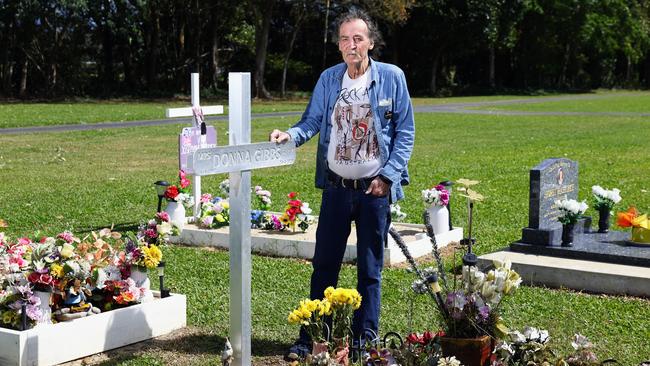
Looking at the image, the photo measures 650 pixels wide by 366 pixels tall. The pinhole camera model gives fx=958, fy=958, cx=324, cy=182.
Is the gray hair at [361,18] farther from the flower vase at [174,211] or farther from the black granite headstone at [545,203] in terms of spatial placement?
the flower vase at [174,211]

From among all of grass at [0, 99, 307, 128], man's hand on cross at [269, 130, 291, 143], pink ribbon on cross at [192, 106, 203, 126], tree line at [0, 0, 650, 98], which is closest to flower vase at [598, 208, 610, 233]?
pink ribbon on cross at [192, 106, 203, 126]

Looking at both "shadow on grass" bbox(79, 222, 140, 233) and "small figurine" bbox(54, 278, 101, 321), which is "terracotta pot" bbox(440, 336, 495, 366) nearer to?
"small figurine" bbox(54, 278, 101, 321)

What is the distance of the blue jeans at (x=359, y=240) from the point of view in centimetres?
525

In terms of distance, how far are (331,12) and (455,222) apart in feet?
114

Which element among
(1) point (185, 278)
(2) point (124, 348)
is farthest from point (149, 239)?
(1) point (185, 278)

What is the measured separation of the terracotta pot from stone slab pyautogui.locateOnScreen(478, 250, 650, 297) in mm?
3024

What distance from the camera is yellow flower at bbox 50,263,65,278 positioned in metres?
5.43

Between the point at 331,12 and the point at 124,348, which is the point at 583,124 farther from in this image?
the point at 124,348

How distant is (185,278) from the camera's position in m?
7.64

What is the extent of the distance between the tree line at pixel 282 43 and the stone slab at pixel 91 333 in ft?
114

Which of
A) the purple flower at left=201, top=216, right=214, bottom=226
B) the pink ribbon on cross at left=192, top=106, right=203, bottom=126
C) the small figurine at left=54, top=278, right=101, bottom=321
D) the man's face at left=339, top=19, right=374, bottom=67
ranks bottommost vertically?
the purple flower at left=201, top=216, right=214, bottom=226

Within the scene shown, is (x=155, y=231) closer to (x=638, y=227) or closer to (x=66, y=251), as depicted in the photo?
(x=66, y=251)

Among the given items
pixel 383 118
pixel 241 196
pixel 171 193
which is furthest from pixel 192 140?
pixel 241 196

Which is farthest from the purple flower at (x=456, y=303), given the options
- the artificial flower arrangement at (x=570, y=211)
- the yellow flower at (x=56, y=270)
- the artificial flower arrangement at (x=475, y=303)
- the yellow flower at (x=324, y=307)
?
the artificial flower arrangement at (x=570, y=211)
